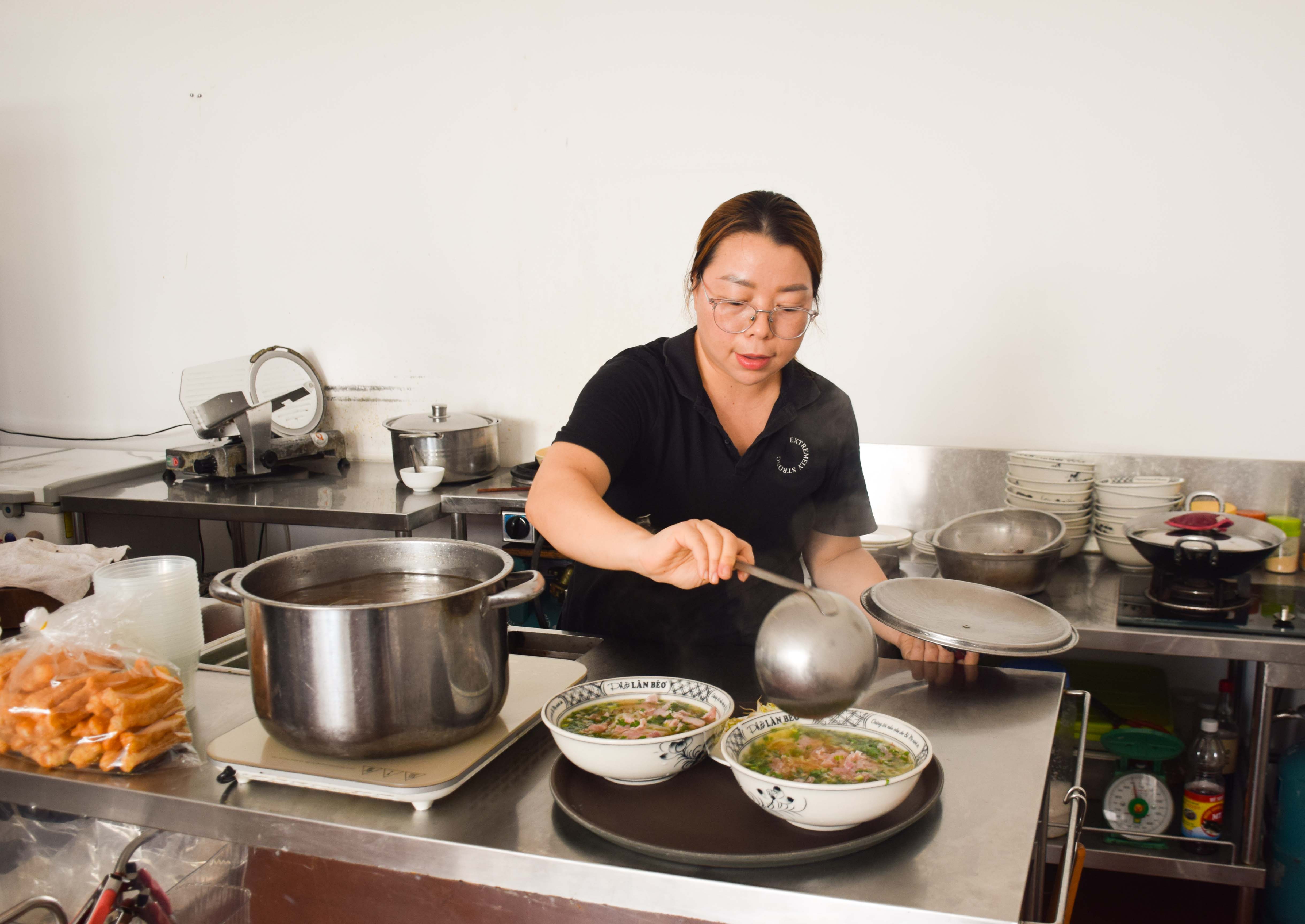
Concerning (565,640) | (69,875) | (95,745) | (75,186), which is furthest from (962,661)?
(75,186)

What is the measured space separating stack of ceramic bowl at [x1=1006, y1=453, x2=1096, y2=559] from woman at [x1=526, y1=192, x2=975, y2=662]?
1.17 m

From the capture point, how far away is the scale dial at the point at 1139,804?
2377 millimetres

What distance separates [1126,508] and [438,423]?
2.21m

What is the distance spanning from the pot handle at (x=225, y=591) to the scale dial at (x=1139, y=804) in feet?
7.36

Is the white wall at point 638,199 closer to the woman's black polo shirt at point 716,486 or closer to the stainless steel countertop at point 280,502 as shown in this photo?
the stainless steel countertop at point 280,502

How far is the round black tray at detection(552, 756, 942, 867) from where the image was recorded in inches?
34.0

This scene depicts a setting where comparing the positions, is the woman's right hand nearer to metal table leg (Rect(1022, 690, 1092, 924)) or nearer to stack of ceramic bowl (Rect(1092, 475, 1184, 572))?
metal table leg (Rect(1022, 690, 1092, 924))

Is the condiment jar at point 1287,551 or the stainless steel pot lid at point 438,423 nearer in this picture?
the condiment jar at point 1287,551

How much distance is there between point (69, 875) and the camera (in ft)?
4.46

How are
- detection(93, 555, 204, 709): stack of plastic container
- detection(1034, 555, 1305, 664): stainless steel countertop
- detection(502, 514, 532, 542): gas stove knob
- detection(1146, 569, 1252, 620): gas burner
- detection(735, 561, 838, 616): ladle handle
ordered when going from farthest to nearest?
detection(502, 514, 532, 542): gas stove knob < detection(1146, 569, 1252, 620): gas burner < detection(1034, 555, 1305, 664): stainless steel countertop < detection(93, 555, 204, 709): stack of plastic container < detection(735, 561, 838, 616): ladle handle

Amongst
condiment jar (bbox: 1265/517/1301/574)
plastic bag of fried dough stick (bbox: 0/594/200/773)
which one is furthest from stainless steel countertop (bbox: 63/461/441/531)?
condiment jar (bbox: 1265/517/1301/574)

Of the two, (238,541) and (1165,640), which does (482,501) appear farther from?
(1165,640)

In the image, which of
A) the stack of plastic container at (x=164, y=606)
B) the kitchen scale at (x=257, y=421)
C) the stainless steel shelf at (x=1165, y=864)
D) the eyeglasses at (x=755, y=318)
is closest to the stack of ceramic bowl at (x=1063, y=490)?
the stainless steel shelf at (x=1165, y=864)

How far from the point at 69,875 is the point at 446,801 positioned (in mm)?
770
